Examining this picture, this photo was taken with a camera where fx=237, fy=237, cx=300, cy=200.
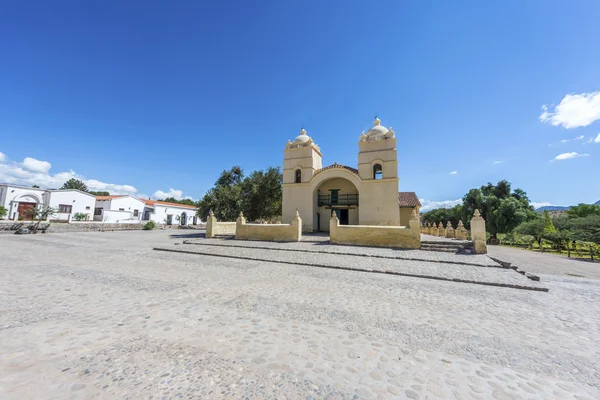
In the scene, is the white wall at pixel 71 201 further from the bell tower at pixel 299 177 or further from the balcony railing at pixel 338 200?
the balcony railing at pixel 338 200

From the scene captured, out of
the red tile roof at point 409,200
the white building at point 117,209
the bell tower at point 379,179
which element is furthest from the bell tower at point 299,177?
the white building at point 117,209

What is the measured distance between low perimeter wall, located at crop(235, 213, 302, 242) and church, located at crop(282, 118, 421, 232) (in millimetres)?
5597

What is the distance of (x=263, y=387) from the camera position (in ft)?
8.00

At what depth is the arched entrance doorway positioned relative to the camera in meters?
22.1

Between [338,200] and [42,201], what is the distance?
40.6 meters

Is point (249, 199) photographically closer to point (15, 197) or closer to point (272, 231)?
point (272, 231)

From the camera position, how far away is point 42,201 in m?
32.8

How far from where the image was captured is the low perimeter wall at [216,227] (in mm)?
18750

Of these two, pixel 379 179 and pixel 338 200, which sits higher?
pixel 379 179

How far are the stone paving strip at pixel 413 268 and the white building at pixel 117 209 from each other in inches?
1474

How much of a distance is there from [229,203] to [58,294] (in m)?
20.8

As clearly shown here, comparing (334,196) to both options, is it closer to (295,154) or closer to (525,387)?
(295,154)

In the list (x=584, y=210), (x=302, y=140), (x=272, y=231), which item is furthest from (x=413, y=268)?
(x=584, y=210)

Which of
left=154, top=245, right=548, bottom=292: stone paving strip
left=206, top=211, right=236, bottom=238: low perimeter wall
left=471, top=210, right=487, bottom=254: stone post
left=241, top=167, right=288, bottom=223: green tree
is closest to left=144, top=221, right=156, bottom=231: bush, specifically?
left=241, top=167, right=288, bottom=223: green tree
